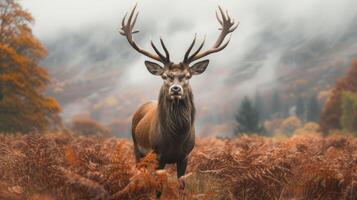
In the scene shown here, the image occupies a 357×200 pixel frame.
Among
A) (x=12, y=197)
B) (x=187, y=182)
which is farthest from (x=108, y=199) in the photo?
(x=187, y=182)

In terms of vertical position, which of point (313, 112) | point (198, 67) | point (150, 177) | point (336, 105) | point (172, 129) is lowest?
point (150, 177)

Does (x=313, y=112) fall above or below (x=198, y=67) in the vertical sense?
above

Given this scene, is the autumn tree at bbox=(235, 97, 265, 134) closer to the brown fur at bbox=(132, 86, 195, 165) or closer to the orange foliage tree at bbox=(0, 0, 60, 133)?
the orange foliage tree at bbox=(0, 0, 60, 133)

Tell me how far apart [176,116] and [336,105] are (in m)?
47.5

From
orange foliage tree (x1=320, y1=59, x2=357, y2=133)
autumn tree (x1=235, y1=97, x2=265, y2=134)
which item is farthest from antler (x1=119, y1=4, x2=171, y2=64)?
autumn tree (x1=235, y1=97, x2=265, y2=134)

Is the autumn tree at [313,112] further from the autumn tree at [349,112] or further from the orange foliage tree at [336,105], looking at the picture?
the autumn tree at [349,112]

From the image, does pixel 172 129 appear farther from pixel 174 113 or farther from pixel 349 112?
pixel 349 112

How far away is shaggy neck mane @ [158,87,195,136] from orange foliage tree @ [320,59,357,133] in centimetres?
4587

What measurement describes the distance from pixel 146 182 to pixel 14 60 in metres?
24.5

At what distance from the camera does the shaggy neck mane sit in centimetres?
701

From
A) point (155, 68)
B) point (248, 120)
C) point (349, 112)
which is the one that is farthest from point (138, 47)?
point (248, 120)

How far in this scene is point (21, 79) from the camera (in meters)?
27.7

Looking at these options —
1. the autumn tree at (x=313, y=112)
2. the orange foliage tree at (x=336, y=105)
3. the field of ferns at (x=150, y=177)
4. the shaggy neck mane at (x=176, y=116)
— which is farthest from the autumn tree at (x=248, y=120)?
the autumn tree at (x=313, y=112)

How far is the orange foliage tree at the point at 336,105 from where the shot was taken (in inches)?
2010
